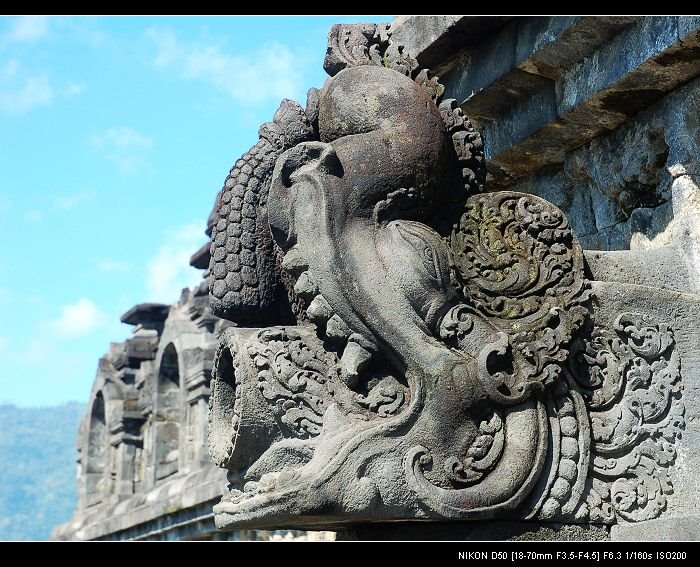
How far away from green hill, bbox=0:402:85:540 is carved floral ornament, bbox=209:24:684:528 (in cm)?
12426

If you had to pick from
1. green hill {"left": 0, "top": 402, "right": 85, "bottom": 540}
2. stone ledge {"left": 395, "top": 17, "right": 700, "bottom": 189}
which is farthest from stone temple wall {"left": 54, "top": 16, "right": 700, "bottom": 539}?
green hill {"left": 0, "top": 402, "right": 85, "bottom": 540}

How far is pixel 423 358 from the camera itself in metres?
2.58

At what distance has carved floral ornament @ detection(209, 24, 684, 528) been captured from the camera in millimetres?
2555

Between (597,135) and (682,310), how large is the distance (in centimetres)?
107

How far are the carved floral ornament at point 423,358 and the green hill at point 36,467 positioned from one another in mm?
124257

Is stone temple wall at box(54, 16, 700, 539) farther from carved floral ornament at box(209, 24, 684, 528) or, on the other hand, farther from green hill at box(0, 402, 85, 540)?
green hill at box(0, 402, 85, 540)

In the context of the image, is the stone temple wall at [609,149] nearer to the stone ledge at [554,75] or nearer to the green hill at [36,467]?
the stone ledge at [554,75]

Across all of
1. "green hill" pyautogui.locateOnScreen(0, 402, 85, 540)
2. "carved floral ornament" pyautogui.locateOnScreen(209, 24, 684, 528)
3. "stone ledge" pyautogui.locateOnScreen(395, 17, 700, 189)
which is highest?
"green hill" pyautogui.locateOnScreen(0, 402, 85, 540)

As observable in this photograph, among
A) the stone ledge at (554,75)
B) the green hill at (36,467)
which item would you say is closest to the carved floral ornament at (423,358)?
the stone ledge at (554,75)

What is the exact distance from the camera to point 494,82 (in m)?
3.82

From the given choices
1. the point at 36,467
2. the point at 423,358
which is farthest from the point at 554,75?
the point at 36,467

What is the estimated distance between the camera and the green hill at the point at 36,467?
130738 mm
